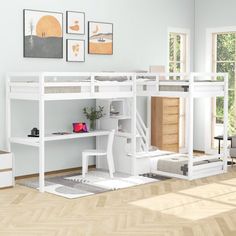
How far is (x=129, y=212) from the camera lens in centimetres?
514

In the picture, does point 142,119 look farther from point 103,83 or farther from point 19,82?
point 19,82

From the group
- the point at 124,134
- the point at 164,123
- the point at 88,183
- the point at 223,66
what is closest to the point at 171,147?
the point at 164,123

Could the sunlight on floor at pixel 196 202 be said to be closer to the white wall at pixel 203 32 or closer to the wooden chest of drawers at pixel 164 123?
the wooden chest of drawers at pixel 164 123

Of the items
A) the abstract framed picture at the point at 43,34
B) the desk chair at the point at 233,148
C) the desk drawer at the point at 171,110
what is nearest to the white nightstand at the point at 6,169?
the abstract framed picture at the point at 43,34

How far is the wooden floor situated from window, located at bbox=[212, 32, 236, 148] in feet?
8.22

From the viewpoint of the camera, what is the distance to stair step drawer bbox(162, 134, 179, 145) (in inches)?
319

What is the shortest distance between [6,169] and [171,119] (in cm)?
302

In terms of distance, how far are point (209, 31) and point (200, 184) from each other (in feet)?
10.8

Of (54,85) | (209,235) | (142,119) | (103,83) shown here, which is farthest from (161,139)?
(209,235)

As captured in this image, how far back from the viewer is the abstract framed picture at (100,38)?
750 cm

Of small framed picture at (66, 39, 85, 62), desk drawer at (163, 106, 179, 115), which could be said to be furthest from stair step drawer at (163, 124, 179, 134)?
small framed picture at (66, 39, 85, 62)

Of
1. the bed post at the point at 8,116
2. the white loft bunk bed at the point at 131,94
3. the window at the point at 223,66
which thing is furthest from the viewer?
the window at the point at 223,66

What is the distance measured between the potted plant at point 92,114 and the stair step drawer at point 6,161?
1.56 m

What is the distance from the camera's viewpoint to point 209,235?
442cm
